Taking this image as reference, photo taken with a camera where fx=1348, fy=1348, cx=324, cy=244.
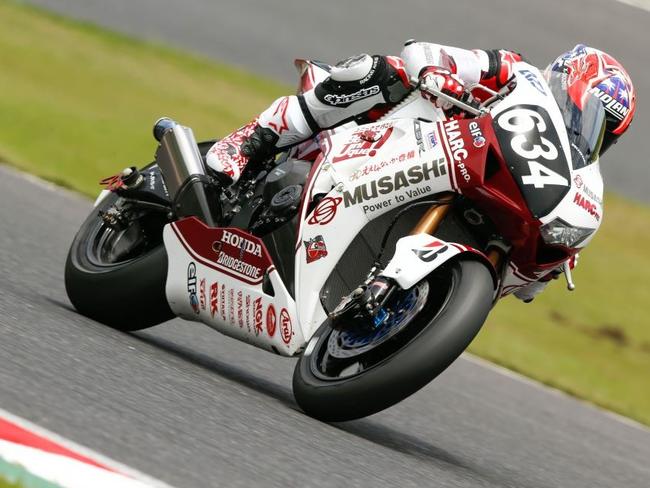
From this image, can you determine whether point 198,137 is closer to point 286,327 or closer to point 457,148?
point 286,327

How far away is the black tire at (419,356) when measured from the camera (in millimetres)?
4008

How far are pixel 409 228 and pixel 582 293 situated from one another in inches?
213

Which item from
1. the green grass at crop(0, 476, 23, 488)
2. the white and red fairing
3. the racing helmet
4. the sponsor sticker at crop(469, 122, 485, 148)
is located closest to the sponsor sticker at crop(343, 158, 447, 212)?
the white and red fairing

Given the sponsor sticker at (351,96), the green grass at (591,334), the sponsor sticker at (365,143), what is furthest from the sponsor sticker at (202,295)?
the green grass at (591,334)

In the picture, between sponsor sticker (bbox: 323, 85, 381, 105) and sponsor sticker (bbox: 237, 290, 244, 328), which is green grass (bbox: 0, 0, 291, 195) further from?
sponsor sticker (bbox: 237, 290, 244, 328)

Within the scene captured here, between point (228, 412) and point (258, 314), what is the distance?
2.34ft

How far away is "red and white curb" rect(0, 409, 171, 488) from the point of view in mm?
2998

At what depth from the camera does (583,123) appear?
15.1 feet

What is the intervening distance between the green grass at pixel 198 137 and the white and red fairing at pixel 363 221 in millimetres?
3248

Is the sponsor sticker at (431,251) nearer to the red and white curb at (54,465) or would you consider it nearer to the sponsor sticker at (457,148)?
the sponsor sticker at (457,148)

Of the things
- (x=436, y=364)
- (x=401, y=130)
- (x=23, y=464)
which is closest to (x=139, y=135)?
A: (x=401, y=130)

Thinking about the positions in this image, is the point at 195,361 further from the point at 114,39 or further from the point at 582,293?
the point at 114,39

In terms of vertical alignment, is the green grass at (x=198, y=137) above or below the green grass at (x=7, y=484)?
below

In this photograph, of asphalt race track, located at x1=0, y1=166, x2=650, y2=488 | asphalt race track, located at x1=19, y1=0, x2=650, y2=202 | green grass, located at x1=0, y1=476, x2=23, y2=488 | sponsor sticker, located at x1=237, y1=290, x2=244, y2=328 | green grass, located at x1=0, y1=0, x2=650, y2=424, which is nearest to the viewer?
green grass, located at x1=0, y1=476, x2=23, y2=488
